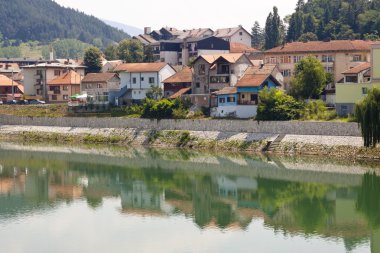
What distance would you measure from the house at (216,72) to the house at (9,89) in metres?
20.0

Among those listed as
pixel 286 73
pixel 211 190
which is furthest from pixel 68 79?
pixel 211 190

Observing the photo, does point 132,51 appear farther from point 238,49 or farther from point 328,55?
point 328,55

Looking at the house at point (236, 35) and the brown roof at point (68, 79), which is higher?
the house at point (236, 35)

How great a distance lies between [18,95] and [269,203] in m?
39.4

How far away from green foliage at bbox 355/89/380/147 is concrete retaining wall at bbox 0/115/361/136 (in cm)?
225

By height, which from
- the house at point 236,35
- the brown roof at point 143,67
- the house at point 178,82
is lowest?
the house at point 178,82

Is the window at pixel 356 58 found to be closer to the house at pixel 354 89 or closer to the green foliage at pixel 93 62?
the house at pixel 354 89

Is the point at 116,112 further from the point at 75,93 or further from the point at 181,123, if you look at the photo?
the point at 75,93

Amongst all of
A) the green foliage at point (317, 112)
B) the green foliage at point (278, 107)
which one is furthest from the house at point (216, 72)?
the green foliage at point (317, 112)

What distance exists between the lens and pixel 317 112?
123 ft

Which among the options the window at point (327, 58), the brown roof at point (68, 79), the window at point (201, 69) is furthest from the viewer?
the brown roof at point (68, 79)

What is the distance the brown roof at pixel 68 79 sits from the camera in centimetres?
5756

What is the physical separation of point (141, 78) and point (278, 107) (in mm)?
15547

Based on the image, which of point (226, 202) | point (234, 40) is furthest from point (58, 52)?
point (226, 202)
